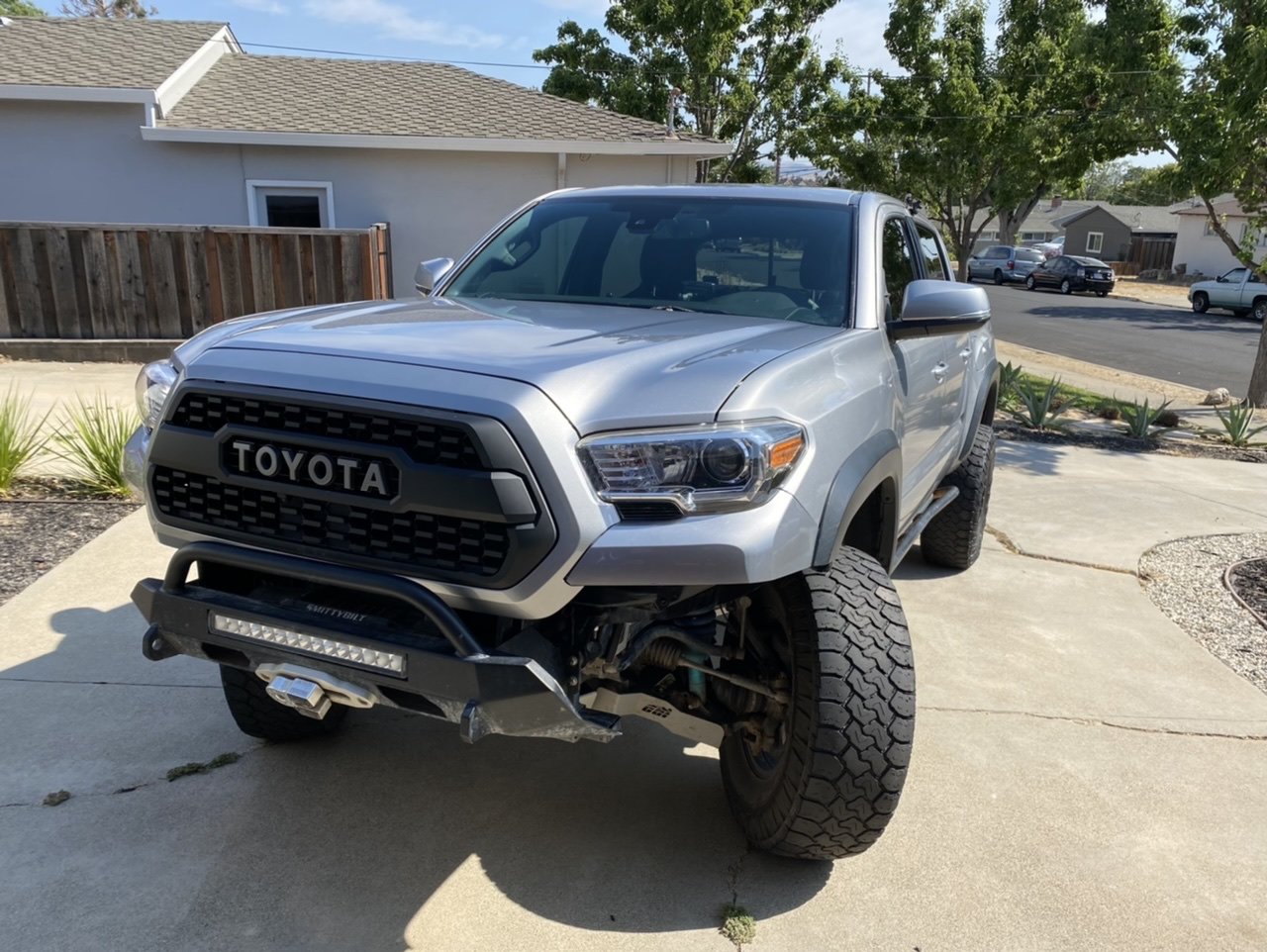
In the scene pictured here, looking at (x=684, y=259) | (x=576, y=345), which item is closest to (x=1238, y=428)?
(x=684, y=259)

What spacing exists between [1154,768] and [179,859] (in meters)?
3.26

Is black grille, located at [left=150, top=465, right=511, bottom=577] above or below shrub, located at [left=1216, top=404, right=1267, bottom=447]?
above

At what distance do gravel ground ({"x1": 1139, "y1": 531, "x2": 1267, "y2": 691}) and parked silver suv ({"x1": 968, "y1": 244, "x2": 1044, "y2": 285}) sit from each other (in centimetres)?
3893

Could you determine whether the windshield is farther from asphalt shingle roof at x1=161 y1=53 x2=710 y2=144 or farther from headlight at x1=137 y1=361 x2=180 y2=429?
asphalt shingle roof at x1=161 y1=53 x2=710 y2=144

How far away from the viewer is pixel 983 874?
3010 mm

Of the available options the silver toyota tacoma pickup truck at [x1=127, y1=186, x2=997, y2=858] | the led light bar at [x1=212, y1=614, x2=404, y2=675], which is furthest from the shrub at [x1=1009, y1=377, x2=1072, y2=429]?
the led light bar at [x1=212, y1=614, x2=404, y2=675]

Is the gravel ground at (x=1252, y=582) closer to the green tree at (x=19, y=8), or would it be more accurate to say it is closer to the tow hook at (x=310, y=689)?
the tow hook at (x=310, y=689)

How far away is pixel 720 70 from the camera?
2669 cm

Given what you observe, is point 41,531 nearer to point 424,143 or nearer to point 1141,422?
point 424,143

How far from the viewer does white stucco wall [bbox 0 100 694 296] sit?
1274 centimetres

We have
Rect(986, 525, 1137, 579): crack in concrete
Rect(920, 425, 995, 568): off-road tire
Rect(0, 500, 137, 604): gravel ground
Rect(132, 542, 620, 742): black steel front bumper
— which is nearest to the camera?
Rect(132, 542, 620, 742): black steel front bumper

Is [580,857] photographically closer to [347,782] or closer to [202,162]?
[347,782]

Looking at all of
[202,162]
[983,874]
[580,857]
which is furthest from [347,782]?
[202,162]

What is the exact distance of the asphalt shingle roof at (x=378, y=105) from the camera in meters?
13.1
